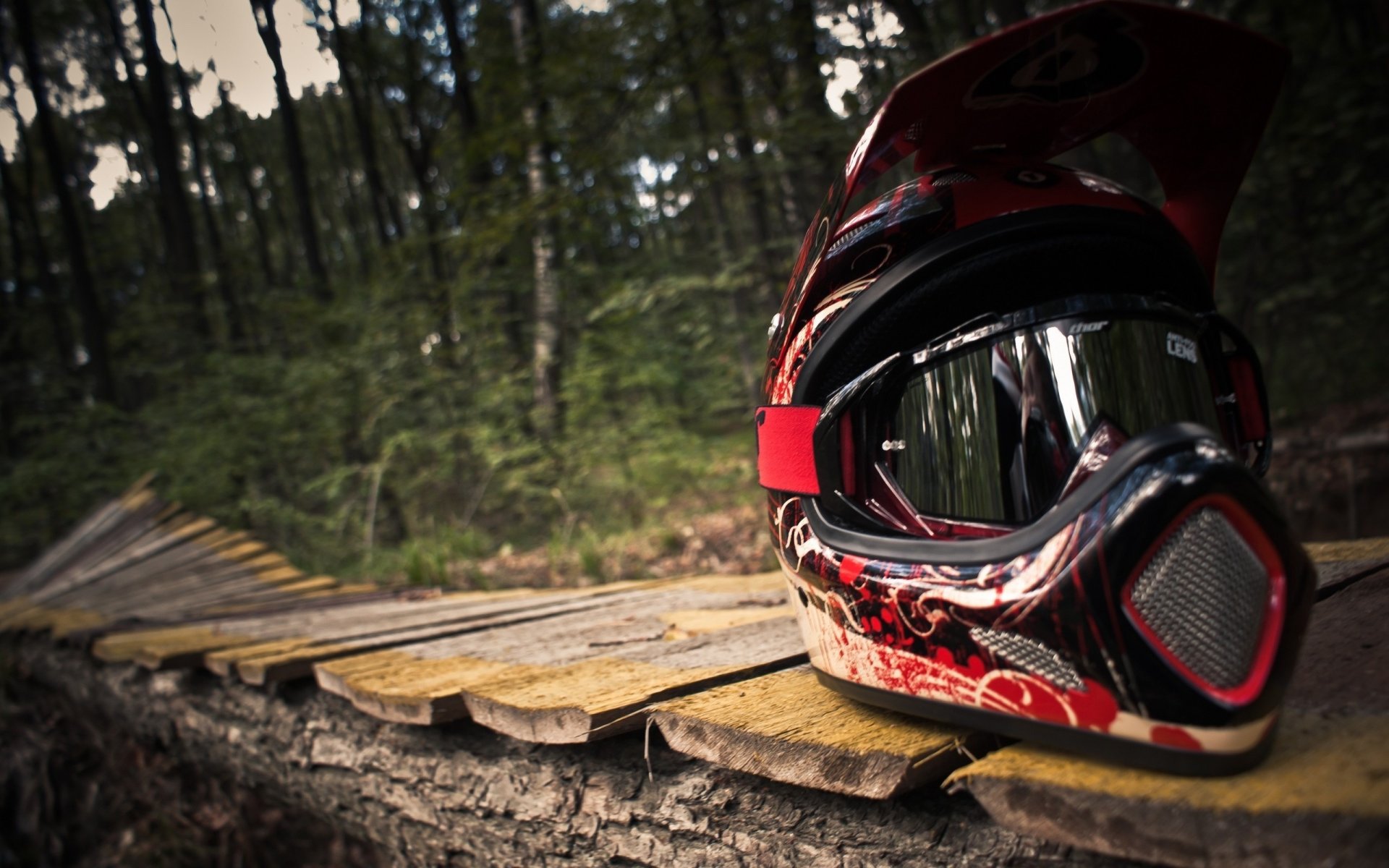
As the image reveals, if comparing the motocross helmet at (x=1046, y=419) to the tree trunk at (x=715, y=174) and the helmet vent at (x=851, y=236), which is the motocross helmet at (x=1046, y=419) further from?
the tree trunk at (x=715, y=174)

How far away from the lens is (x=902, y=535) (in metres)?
1.10

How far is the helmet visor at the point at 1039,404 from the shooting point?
3.18 feet

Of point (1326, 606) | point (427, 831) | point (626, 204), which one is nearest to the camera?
point (1326, 606)

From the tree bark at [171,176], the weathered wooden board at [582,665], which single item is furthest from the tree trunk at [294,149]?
the weathered wooden board at [582,665]

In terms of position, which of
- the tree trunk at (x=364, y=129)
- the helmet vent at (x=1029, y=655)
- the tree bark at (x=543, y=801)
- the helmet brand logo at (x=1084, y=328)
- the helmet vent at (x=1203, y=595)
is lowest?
the tree bark at (x=543, y=801)

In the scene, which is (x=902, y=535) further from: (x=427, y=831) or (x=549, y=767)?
(x=427, y=831)

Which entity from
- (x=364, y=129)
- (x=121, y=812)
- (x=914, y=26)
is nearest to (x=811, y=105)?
(x=914, y=26)

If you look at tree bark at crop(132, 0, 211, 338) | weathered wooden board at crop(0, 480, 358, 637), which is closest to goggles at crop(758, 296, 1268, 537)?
weathered wooden board at crop(0, 480, 358, 637)

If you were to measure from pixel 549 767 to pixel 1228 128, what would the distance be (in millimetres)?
1595

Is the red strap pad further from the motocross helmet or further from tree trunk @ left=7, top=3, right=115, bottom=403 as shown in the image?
tree trunk @ left=7, top=3, right=115, bottom=403

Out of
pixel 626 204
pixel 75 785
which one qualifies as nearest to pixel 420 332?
pixel 626 204

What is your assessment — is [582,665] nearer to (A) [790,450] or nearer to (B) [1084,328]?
(A) [790,450]

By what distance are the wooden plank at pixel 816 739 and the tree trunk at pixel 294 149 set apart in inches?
267

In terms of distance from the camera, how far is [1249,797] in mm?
694
